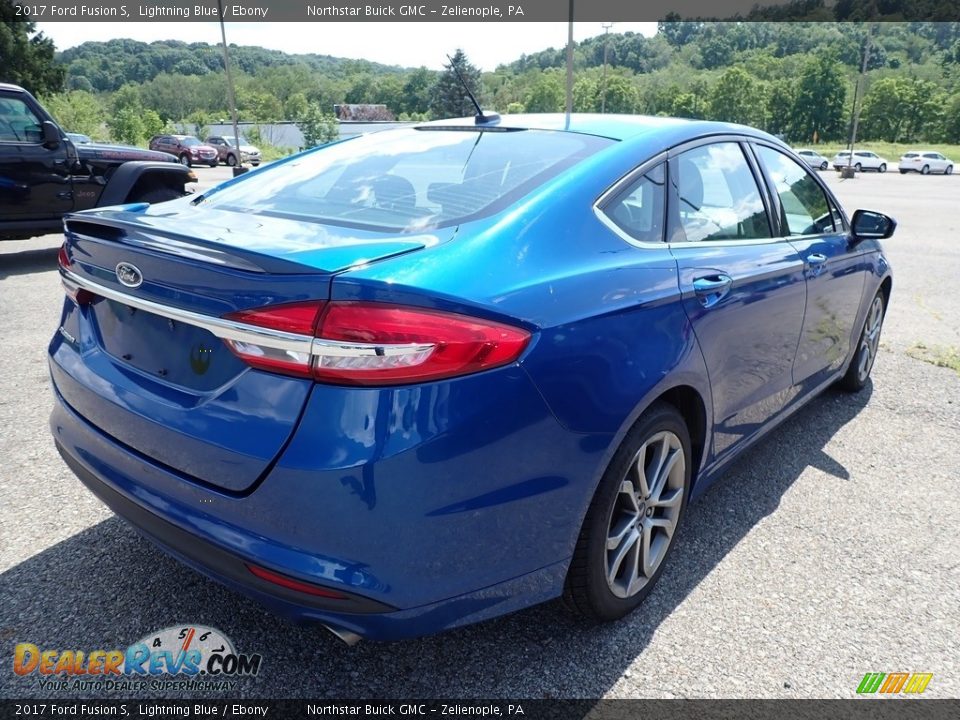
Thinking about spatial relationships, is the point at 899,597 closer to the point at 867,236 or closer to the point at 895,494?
the point at 895,494

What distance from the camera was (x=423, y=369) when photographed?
1578mm

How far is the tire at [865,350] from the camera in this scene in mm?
4414

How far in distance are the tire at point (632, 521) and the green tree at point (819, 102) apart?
4390 inches

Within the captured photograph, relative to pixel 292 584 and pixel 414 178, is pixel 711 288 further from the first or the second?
pixel 292 584

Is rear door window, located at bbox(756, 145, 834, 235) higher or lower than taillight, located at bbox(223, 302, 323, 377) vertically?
higher

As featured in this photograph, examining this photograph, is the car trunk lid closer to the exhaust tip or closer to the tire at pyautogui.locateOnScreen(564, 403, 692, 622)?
the exhaust tip

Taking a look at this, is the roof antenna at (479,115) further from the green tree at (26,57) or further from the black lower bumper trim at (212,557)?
the green tree at (26,57)

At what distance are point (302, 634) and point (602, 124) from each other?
2137 mm

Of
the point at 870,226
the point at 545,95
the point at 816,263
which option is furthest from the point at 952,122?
the point at 816,263

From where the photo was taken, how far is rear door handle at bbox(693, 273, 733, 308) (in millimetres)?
2361

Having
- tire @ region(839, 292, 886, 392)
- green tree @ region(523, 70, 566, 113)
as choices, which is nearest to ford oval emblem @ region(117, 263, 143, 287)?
tire @ region(839, 292, 886, 392)

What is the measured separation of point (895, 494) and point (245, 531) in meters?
2.99

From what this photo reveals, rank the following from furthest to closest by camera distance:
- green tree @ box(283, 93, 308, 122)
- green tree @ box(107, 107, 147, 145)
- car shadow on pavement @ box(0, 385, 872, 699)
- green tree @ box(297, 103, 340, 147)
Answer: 1. green tree @ box(283, 93, 308, 122)
2. green tree @ box(297, 103, 340, 147)
3. green tree @ box(107, 107, 147, 145)
4. car shadow on pavement @ box(0, 385, 872, 699)

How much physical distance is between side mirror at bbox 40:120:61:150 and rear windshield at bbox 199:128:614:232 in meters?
6.61
